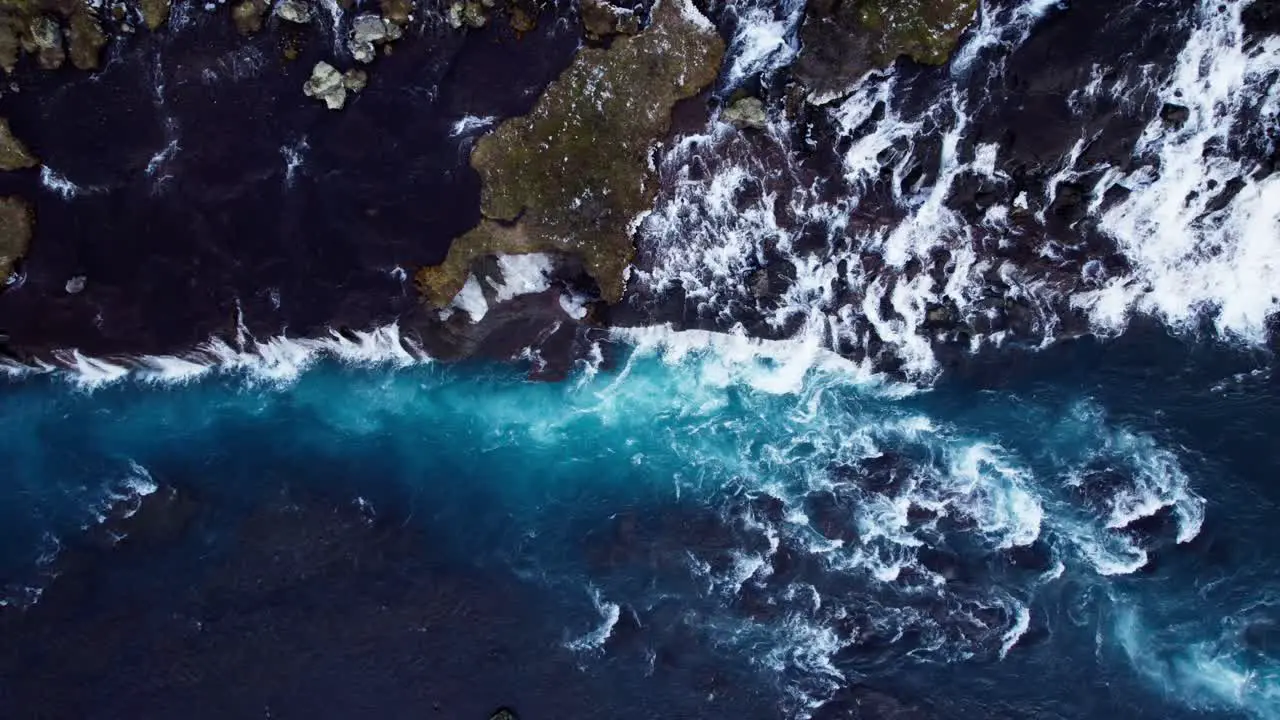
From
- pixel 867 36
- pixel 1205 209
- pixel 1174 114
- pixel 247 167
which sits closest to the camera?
pixel 1174 114

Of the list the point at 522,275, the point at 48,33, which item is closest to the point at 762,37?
the point at 522,275

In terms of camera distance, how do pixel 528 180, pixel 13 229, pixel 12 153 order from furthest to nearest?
pixel 13 229 < pixel 12 153 < pixel 528 180

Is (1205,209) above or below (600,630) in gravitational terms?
above

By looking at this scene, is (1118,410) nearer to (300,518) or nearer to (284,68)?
(300,518)

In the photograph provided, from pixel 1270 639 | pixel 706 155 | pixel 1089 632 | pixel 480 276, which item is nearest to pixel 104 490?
pixel 480 276

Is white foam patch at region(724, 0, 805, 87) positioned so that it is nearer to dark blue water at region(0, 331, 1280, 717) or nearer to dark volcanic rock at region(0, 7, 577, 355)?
dark volcanic rock at region(0, 7, 577, 355)

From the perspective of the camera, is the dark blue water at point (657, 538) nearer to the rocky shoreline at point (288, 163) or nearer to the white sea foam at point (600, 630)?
the white sea foam at point (600, 630)

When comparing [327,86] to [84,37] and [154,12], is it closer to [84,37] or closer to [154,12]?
[154,12]

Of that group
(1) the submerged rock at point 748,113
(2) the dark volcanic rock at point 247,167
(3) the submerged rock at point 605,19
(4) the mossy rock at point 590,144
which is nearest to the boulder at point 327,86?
(2) the dark volcanic rock at point 247,167
